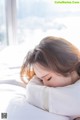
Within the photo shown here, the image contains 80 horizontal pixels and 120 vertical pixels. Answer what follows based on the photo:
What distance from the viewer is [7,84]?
1.12m

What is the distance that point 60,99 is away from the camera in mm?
858

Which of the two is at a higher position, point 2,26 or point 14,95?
point 2,26

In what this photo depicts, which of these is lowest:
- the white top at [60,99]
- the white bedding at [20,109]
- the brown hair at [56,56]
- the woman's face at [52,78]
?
the white bedding at [20,109]

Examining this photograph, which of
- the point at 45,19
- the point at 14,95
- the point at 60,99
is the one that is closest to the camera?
the point at 60,99

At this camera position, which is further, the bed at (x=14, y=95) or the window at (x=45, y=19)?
the window at (x=45, y=19)

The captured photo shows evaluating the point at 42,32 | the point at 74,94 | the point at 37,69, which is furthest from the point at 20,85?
the point at 42,32

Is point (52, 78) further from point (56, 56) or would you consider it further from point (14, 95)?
point (14, 95)

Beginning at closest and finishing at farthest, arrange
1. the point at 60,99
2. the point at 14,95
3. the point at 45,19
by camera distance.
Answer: the point at 60,99, the point at 14,95, the point at 45,19

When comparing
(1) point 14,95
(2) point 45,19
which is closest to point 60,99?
(1) point 14,95

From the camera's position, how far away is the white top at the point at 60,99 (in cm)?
85

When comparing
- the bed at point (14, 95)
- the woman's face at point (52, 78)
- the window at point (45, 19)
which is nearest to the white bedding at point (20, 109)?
the bed at point (14, 95)

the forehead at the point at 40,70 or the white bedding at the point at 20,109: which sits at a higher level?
the forehead at the point at 40,70

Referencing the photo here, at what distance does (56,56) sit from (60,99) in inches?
5.7

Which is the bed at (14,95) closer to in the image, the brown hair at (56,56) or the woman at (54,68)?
the woman at (54,68)
